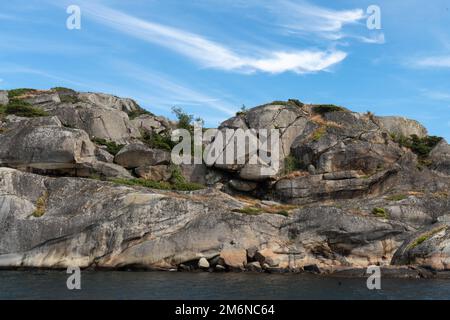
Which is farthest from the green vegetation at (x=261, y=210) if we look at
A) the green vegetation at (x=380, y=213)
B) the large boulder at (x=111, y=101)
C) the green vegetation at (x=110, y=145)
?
the large boulder at (x=111, y=101)

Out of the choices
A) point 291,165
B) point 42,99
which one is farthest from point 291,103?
point 42,99

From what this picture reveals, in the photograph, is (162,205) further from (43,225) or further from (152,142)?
(152,142)

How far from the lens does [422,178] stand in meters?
61.6

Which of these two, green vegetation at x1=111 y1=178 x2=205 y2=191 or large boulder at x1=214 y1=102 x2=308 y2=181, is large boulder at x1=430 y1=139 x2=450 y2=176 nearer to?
large boulder at x1=214 y1=102 x2=308 y2=181

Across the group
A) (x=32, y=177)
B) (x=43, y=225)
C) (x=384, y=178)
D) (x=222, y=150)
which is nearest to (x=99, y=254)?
(x=43, y=225)

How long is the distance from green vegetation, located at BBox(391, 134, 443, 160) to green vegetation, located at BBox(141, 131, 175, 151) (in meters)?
30.6

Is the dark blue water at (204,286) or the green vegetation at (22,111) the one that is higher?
the green vegetation at (22,111)

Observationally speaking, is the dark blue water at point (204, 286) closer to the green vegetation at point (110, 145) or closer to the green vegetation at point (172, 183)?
the green vegetation at point (172, 183)

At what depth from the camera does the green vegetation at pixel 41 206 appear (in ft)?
160

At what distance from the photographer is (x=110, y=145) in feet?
216

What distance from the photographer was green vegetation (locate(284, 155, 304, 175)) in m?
64.6

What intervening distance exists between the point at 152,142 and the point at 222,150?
38.3 feet

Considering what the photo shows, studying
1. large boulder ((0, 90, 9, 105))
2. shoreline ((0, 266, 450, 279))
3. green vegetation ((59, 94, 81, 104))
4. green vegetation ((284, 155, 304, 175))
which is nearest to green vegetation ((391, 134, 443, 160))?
green vegetation ((284, 155, 304, 175))

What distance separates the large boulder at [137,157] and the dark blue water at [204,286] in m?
21.5
